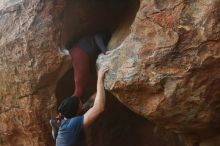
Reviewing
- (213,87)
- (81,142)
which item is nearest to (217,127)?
(213,87)

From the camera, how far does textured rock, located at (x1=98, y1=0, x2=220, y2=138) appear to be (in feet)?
13.7

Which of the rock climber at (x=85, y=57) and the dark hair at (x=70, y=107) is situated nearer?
the dark hair at (x=70, y=107)

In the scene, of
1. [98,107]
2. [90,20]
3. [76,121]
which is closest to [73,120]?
[76,121]

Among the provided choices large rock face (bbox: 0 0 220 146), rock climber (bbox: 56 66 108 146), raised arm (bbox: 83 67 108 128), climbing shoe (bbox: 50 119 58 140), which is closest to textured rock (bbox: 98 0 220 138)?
large rock face (bbox: 0 0 220 146)

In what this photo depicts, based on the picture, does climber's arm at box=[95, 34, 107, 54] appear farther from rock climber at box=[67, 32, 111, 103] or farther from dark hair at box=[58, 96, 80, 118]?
dark hair at box=[58, 96, 80, 118]

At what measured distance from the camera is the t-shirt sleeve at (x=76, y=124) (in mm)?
4523

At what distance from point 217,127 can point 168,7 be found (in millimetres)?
1442

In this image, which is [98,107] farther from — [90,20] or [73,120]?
[90,20]

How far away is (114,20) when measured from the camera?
19.9ft

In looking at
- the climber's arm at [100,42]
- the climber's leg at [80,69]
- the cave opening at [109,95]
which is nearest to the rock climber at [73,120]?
the climber's leg at [80,69]

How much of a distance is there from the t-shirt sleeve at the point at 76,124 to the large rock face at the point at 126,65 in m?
0.49

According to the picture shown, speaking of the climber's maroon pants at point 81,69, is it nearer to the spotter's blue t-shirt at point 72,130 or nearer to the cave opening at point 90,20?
the cave opening at point 90,20

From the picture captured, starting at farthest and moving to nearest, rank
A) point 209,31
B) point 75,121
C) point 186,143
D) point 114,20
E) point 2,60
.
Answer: point 114,20 < point 2,60 < point 186,143 < point 75,121 < point 209,31

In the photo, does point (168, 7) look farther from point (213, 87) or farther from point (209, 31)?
point (213, 87)
